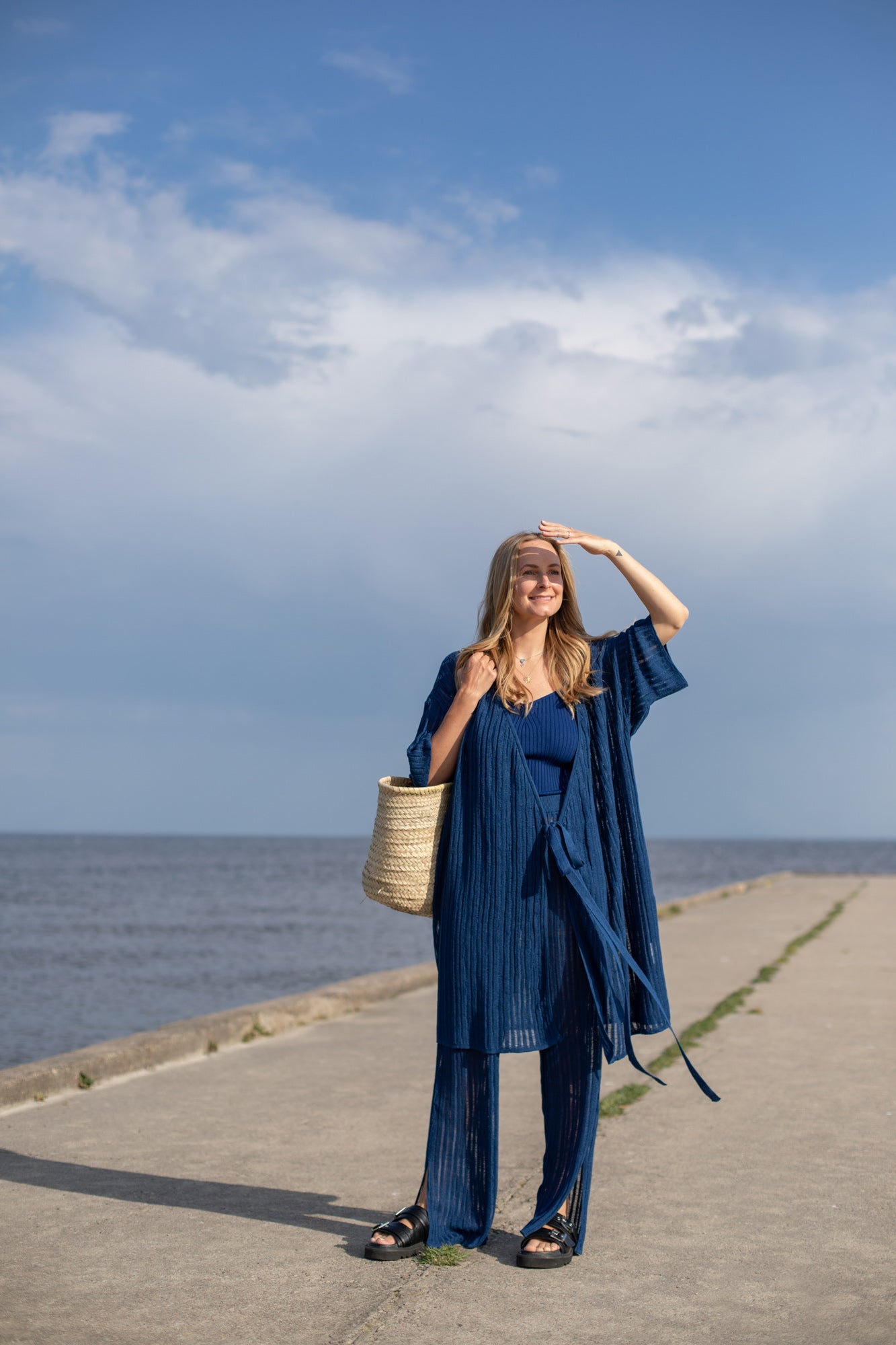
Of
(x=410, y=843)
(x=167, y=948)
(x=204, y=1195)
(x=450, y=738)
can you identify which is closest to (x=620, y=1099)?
(x=204, y=1195)

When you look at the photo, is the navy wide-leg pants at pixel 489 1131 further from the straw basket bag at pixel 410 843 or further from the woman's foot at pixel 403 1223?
the straw basket bag at pixel 410 843

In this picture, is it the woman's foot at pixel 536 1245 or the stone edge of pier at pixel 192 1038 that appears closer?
the woman's foot at pixel 536 1245

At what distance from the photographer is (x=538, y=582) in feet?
12.1

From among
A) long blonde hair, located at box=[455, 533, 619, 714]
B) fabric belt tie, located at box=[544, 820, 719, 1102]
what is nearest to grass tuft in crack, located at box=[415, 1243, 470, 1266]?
fabric belt tie, located at box=[544, 820, 719, 1102]

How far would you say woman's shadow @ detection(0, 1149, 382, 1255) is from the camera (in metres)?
3.85

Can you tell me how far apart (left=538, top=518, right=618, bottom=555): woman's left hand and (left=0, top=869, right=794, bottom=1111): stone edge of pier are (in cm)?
368

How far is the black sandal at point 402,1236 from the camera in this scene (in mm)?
3436

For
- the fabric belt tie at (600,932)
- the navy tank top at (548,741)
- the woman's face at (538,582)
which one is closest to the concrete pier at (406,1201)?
the fabric belt tie at (600,932)

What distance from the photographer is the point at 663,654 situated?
3678mm

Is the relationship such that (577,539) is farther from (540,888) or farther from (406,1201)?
(406,1201)

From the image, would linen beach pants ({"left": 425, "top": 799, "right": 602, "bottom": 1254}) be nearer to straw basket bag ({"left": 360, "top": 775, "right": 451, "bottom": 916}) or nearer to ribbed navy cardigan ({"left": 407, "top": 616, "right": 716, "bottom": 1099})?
ribbed navy cardigan ({"left": 407, "top": 616, "right": 716, "bottom": 1099})

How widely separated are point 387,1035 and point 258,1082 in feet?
5.54

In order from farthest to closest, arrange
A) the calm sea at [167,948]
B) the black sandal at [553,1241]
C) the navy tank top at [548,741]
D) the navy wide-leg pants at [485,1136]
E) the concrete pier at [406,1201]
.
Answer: the calm sea at [167,948] < the navy tank top at [548,741] < the navy wide-leg pants at [485,1136] < the black sandal at [553,1241] < the concrete pier at [406,1201]

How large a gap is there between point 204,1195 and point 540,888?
171cm
